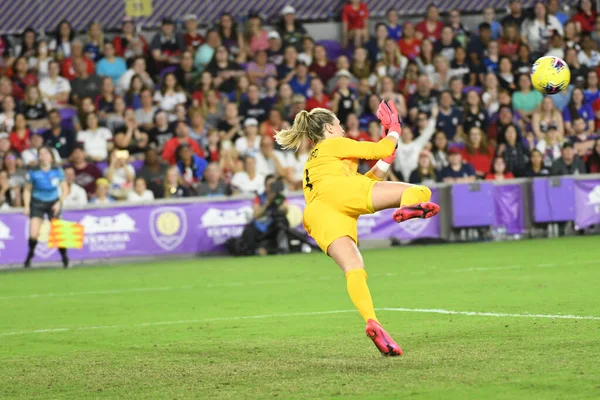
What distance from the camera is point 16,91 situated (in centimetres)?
2389

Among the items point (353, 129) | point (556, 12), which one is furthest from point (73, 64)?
point (556, 12)

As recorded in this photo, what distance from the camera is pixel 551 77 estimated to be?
11758 millimetres

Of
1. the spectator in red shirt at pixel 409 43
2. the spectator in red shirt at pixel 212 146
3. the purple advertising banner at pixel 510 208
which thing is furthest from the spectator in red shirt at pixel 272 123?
the purple advertising banner at pixel 510 208

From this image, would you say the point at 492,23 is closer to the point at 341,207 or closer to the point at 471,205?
the point at 471,205

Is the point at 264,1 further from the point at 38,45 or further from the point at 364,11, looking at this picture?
the point at 38,45

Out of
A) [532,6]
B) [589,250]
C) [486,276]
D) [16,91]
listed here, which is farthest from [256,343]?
[532,6]

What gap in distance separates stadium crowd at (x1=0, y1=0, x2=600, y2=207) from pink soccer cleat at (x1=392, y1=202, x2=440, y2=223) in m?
13.9

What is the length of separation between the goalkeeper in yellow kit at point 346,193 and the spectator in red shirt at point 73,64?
54.1 ft

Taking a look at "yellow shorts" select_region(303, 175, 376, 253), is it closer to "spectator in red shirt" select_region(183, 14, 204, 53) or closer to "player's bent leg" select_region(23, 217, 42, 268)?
"player's bent leg" select_region(23, 217, 42, 268)

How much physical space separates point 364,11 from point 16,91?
8619 millimetres

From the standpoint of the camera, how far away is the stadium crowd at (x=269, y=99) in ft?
74.0

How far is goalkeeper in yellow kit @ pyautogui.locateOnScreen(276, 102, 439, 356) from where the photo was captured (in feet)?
26.5

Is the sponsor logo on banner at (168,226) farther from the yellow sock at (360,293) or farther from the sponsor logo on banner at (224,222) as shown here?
the yellow sock at (360,293)

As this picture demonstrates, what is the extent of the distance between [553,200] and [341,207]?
15285mm
